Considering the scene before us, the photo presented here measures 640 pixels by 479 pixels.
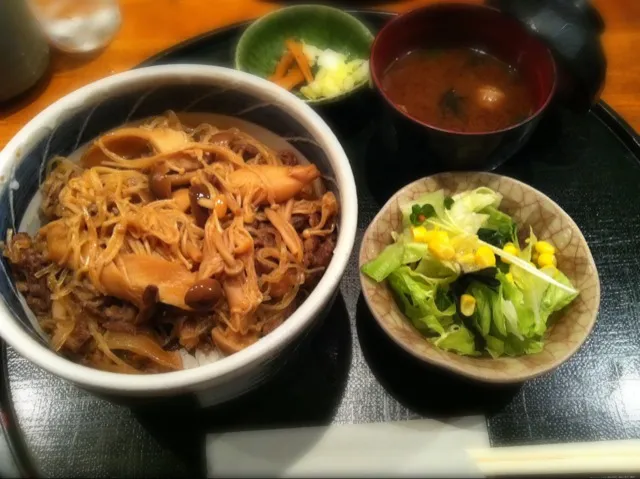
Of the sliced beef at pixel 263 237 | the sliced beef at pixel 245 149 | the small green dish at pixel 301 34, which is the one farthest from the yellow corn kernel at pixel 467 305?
the small green dish at pixel 301 34

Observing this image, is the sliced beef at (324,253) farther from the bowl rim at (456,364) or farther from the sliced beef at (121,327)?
the sliced beef at (121,327)

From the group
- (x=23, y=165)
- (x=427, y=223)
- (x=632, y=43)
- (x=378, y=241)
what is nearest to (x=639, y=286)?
(x=427, y=223)

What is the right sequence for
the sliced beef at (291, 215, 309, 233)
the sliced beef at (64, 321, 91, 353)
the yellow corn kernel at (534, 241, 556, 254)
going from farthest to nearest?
the yellow corn kernel at (534, 241, 556, 254) → the sliced beef at (291, 215, 309, 233) → the sliced beef at (64, 321, 91, 353)

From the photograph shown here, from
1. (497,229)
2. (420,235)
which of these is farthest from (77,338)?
(497,229)

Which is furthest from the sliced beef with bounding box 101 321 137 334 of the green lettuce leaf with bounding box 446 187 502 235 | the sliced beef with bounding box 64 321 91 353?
the green lettuce leaf with bounding box 446 187 502 235

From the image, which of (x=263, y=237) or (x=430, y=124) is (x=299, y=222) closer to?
(x=263, y=237)

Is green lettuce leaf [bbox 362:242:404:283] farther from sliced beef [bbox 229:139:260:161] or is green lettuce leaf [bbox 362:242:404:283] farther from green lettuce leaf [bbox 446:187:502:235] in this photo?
sliced beef [bbox 229:139:260:161]
